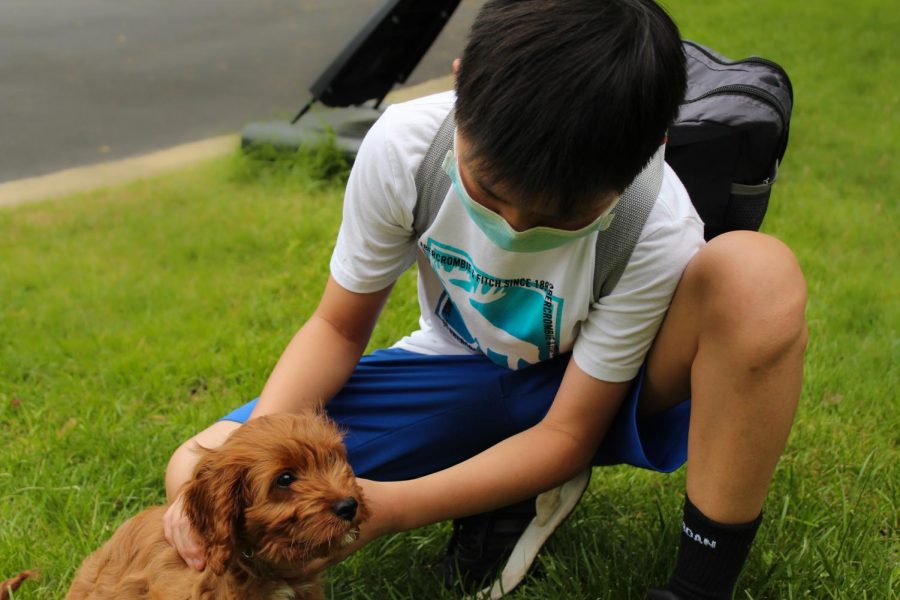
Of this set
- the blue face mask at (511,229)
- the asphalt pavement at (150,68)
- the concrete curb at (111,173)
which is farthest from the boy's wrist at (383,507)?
the asphalt pavement at (150,68)

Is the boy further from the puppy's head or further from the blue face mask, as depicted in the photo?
the puppy's head

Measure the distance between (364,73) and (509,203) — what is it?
427 centimetres

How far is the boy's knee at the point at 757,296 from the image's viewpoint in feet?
6.39

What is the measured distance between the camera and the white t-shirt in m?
2.14

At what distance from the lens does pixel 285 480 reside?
6.50 ft

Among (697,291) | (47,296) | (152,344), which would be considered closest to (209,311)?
(152,344)

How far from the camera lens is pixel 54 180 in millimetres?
6371

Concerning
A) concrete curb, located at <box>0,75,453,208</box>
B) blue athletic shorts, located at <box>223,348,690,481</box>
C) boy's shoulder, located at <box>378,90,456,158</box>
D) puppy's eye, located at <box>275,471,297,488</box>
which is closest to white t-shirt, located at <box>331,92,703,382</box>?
boy's shoulder, located at <box>378,90,456,158</box>

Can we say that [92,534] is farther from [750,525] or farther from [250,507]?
[750,525]

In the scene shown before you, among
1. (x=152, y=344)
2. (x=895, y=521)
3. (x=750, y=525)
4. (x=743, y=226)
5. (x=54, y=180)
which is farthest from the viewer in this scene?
(x=54, y=180)

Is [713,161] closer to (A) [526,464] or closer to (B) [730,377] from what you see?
(B) [730,377]

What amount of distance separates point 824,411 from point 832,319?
811 millimetres

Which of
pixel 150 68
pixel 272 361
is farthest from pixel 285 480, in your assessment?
pixel 150 68

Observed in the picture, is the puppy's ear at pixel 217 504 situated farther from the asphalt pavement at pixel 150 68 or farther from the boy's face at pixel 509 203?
the asphalt pavement at pixel 150 68
